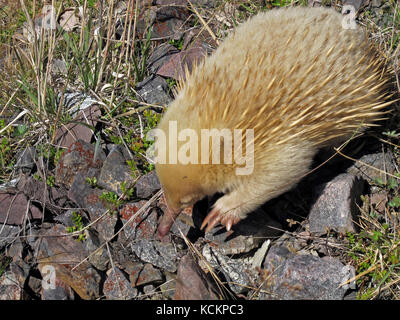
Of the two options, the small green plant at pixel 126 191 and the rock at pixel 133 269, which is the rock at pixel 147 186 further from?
the rock at pixel 133 269

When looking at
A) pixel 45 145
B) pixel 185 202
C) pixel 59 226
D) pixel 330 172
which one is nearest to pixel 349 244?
pixel 330 172

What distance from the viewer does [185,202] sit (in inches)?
83.8

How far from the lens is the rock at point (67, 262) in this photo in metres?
2.21

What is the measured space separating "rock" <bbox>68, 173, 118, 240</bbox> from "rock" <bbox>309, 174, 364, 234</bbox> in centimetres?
104

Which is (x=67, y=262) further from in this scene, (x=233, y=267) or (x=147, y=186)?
(x=233, y=267)

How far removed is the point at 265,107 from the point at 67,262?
Result: 1252 millimetres

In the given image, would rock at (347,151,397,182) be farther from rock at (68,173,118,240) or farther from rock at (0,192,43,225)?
rock at (0,192,43,225)

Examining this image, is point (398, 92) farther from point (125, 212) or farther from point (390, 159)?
point (125, 212)

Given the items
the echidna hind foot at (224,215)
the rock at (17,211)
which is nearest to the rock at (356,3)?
the echidna hind foot at (224,215)

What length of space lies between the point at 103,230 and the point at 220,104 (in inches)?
38.5

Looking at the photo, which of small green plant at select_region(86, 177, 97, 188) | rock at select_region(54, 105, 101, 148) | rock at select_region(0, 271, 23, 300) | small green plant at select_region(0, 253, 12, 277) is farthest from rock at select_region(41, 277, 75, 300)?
rock at select_region(54, 105, 101, 148)

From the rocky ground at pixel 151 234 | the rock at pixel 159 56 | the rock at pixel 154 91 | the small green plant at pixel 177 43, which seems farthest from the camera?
the small green plant at pixel 177 43

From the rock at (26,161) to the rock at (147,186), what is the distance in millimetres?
677

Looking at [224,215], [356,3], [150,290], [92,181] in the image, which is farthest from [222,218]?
[356,3]
